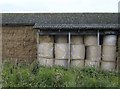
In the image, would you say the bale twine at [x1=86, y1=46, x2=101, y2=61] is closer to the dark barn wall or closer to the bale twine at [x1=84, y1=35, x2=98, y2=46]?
the bale twine at [x1=84, y1=35, x2=98, y2=46]

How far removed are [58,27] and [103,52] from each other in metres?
2.16

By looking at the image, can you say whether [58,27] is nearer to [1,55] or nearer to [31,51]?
[31,51]

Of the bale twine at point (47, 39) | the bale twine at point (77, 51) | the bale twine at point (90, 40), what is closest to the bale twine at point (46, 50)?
the bale twine at point (47, 39)

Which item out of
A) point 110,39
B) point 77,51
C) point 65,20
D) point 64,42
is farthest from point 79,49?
point 65,20

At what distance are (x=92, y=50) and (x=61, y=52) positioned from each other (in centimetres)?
132

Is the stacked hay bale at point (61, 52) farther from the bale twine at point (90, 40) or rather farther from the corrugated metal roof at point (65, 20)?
the bale twine at point (90, 40)

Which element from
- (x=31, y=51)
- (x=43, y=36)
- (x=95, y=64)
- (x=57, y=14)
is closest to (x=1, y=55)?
(x=31, y=51)

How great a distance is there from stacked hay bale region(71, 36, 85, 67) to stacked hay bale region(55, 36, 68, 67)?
0.98ft

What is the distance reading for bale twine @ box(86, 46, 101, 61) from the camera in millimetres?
13086

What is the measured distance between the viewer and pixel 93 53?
13211 mm

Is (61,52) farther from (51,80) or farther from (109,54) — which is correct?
(51,80)

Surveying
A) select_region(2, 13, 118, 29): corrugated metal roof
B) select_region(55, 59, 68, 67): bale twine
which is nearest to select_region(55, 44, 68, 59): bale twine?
select_region(55, 59, 68, 67): bale twine

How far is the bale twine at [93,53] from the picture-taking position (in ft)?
42.9

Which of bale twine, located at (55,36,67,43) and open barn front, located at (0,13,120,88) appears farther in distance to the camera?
bale twine, located at (55,36,67,43)
